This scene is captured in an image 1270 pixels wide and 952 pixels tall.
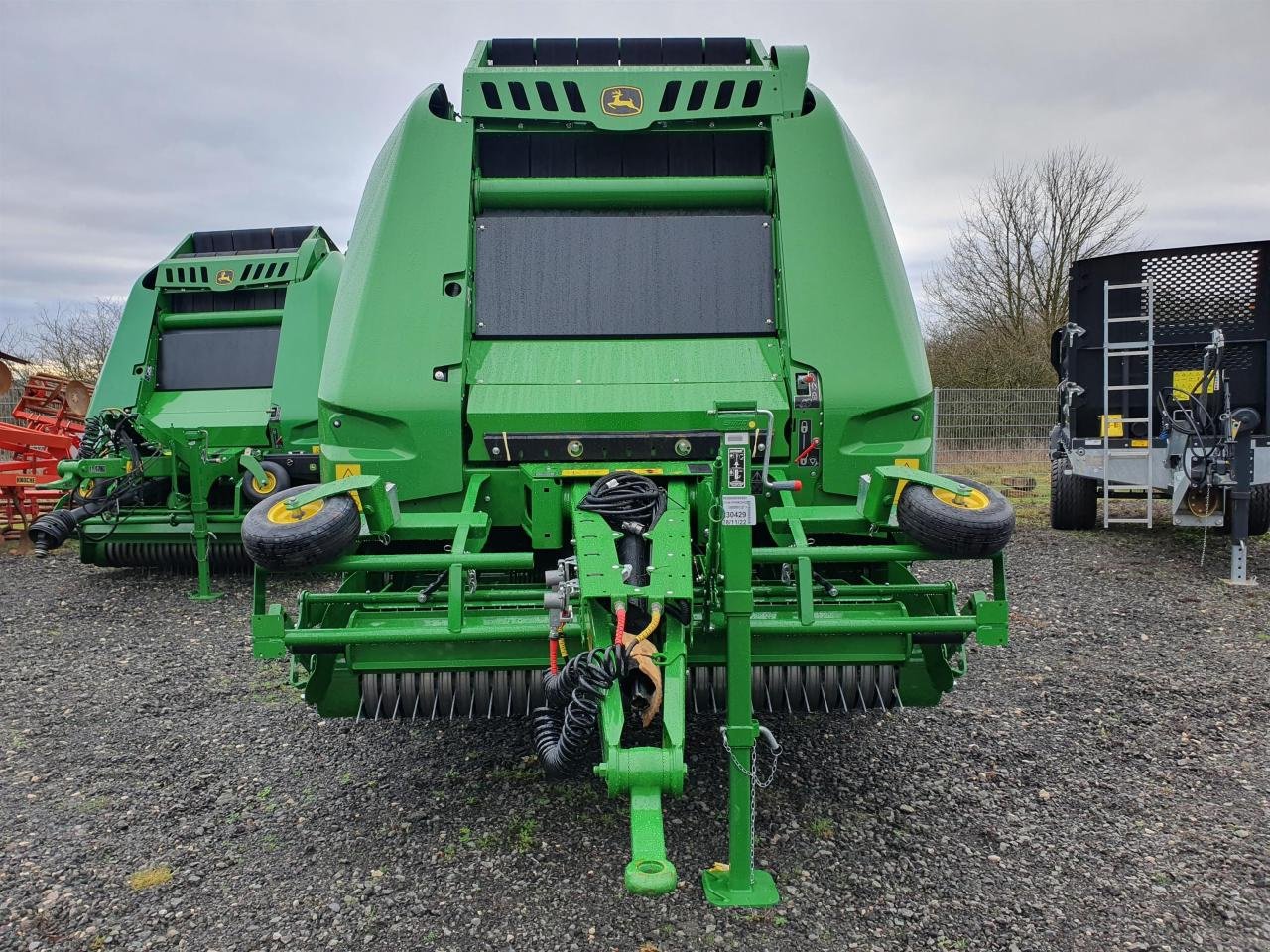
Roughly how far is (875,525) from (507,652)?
4.08 ft

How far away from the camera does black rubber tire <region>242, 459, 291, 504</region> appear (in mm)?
6949

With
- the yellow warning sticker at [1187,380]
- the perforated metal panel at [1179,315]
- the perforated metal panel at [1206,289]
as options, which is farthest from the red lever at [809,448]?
the perforated metal panel at [1206,289]

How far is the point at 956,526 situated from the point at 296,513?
6.20ft

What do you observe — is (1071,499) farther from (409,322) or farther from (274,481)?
(409,322)

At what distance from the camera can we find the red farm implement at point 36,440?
8.48 meters

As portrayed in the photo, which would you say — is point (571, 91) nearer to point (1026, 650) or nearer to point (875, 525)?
→ point (875, 525)

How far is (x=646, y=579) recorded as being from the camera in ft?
8.81

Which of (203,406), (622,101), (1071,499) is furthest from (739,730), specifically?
(1071,499)

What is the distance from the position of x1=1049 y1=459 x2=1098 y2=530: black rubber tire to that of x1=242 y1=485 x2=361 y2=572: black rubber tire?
776 cm

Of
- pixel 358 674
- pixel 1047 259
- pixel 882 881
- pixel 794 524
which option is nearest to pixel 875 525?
pixel 794 524

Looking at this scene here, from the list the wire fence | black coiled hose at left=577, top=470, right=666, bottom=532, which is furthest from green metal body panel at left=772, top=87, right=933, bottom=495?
the wire fence

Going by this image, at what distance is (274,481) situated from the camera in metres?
6.98

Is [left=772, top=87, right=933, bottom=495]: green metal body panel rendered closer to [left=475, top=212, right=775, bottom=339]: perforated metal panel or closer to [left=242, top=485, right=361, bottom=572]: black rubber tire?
[left=475, top=212, right=775, bottom=339]: perforated metal panel

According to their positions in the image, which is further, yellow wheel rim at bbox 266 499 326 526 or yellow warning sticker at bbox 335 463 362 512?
yellow warning sticker at bbox 335 463 362 512
